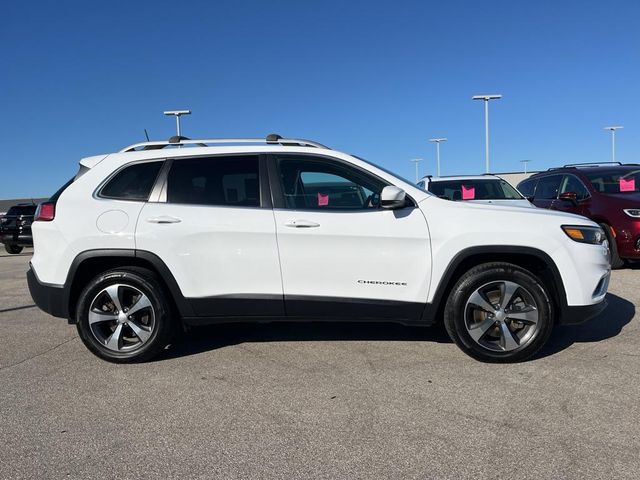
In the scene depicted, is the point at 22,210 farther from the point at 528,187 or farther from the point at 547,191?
the point at 547,191

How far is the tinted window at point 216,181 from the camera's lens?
403 cm

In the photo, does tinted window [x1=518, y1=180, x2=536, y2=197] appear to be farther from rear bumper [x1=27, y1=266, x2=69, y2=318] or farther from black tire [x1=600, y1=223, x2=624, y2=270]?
rear bumper [x1=27, y1=266, x2=69, y2=318]

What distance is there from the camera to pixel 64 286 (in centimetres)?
401

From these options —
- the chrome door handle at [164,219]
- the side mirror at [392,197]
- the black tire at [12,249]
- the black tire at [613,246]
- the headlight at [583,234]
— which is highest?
the side mirror at [392,197]

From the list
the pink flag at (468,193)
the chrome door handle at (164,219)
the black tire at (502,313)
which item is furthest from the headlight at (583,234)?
the pink flag at (468,193)

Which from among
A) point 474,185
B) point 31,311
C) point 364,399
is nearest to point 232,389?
point 364,399

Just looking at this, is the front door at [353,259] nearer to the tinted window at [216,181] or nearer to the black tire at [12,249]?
the tinted window at [216,181]

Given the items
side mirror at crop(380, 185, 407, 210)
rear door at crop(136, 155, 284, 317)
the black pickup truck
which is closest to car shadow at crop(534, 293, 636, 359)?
side mirror at crop(380, 185, 407, 210)

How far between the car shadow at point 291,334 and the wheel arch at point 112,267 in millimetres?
631

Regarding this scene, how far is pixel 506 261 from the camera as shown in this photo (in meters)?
3.96

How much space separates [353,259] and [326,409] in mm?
1189

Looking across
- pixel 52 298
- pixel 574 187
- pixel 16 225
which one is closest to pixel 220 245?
pixel 52 298

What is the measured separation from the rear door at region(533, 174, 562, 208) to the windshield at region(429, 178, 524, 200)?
746 mm

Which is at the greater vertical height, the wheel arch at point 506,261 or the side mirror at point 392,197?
the side mirror at point 392,197
